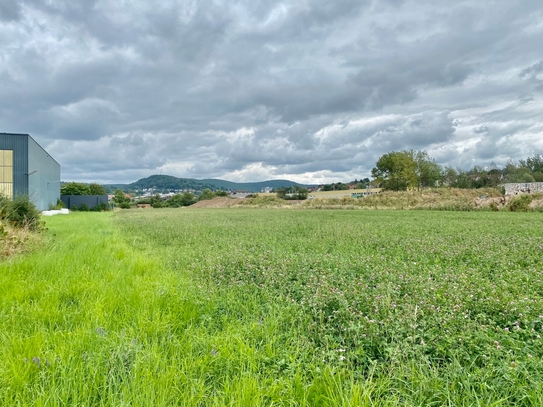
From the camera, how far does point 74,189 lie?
285 feet

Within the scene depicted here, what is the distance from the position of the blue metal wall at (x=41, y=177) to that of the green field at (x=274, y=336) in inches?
1241

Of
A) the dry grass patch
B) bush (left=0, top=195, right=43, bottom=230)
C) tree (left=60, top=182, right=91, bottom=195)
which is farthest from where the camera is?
tree (left=60, top=182, right=91, bottom=195)

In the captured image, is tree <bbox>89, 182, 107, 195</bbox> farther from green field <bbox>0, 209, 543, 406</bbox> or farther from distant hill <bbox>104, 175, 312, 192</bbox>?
green field <bbox>0, 209, 543, 406</bbox>

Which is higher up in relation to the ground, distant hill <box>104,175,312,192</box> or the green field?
distant hill <box>104,175,312,192</box>

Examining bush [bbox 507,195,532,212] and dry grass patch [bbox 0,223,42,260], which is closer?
dry grass patch [bbox 0,223,42,260]

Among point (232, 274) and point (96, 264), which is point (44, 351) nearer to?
point (232, 274)

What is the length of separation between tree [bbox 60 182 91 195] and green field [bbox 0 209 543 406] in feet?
314

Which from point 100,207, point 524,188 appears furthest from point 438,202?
point 100,207

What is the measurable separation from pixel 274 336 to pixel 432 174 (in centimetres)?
7879

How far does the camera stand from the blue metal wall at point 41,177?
34.7 metres

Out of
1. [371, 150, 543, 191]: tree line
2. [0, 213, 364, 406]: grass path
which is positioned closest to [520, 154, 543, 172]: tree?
[371, 150, 543, 191]: tree line

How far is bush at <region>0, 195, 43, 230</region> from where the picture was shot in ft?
34.5

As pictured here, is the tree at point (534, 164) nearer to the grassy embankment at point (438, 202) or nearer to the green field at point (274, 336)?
the grassy embankment at point (438, 202)

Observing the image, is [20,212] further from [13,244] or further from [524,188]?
[524,188]
